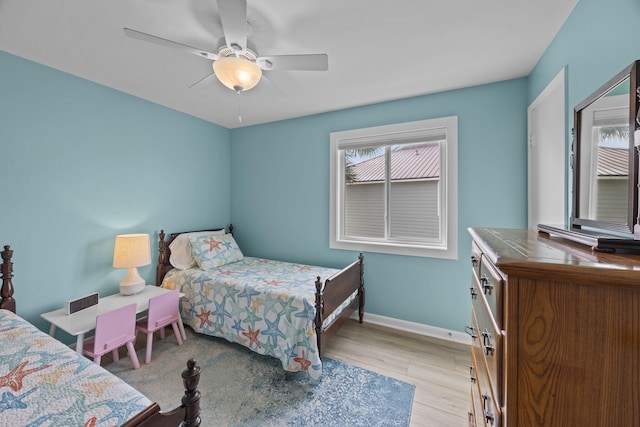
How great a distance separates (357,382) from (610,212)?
5.94 ft

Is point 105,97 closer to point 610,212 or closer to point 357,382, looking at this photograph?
point 357,382

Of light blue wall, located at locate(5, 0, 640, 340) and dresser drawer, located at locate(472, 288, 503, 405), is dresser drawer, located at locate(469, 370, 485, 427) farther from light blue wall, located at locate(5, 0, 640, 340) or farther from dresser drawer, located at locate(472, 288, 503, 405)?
light blue wall, located at locate(5, 0, 640, 340)

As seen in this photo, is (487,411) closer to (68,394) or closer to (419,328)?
(68,394)

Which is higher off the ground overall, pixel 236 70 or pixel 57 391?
pixel 236 70

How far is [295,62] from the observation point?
159 centimetres

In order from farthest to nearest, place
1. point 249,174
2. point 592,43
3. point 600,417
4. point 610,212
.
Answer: point 249,174 → point 592,43 → point 610,212 → point 600,417

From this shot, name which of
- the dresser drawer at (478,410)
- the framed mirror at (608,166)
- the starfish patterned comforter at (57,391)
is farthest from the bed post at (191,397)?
the framed mirror at (608,166)

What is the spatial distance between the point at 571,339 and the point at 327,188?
103 inches

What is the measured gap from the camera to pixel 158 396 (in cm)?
174

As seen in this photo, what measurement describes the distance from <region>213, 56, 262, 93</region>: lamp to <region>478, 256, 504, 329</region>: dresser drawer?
5.34ft

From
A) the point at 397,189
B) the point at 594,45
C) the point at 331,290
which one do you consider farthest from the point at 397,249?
the point at 594,45

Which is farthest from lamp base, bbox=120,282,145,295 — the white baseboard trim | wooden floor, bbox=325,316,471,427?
the white baseboard trim

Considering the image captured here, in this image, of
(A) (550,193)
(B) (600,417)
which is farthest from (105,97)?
(A) (550,193)

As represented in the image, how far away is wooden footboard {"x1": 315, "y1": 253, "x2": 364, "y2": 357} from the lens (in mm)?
1912
